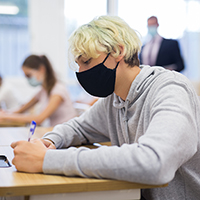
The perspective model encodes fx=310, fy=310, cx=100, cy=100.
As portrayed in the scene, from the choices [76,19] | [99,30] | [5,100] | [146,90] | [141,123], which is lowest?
[5,100]

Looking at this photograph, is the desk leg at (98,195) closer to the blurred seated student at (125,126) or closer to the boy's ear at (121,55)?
the blurred seated student at (125,126)

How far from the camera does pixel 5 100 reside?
12.5 ft

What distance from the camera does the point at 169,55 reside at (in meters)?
3.61

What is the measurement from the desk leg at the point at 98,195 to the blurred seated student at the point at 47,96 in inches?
68.4

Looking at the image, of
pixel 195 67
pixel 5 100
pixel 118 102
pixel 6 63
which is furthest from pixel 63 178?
pixel 195 67

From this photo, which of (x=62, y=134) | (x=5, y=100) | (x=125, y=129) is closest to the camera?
(x=125, y=129)

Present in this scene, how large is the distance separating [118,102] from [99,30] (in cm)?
29

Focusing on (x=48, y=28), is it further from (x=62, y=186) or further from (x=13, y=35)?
(x=62, y=186)

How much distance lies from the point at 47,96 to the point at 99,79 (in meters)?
1.63

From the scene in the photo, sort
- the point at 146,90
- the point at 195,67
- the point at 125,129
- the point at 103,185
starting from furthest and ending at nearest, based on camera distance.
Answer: the point at 195,67 → the point at 125,129 → the point at 146,90 → the point at 103,185

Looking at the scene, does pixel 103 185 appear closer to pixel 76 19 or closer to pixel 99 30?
pixel 99 30

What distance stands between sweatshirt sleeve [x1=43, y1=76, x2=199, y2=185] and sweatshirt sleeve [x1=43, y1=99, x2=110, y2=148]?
0.46 metres

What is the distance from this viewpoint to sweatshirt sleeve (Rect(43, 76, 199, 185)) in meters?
0.75

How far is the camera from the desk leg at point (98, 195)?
76cm
